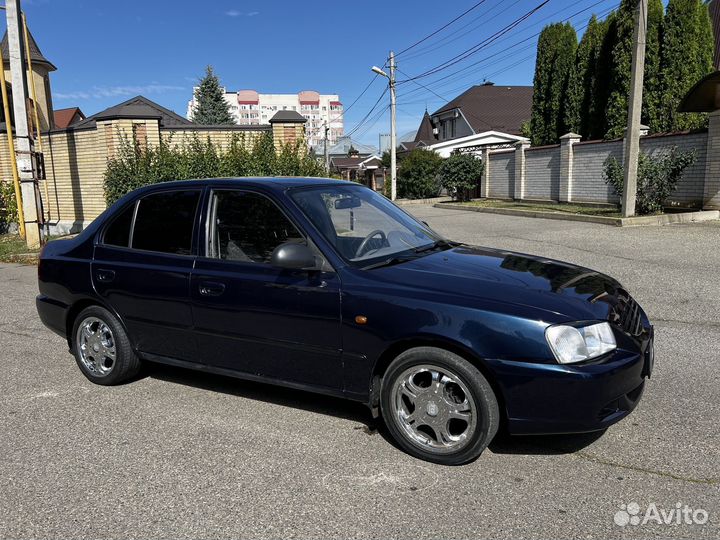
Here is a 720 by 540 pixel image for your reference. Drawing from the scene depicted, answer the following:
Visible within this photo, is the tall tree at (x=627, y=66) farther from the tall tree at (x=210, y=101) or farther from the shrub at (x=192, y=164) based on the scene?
the tall tree at (x=210, y=101)

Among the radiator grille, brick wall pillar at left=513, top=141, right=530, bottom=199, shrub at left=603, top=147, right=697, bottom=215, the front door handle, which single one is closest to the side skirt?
the front door handle

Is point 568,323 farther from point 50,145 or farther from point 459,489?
point 50,145

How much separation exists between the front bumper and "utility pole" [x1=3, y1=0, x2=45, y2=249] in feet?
42.6

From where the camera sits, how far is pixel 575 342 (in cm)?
312

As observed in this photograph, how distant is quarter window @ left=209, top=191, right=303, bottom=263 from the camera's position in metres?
3.99

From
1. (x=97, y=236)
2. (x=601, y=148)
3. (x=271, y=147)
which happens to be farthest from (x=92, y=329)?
(x=601, y=148)

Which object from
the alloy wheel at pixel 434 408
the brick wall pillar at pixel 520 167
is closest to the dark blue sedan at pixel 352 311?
the alloy wheel at pixel 434 408

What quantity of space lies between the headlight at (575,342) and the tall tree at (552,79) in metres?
25.6

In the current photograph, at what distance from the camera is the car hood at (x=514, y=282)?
3.28 meters

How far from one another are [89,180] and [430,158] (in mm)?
19242

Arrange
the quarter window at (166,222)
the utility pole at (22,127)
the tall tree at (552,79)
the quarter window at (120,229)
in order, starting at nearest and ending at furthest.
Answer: the quarter window at (166,222), the quarter window at (120,229), the utility pole at (22,127), the tall tree at (552,79)

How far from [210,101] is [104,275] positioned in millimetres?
48295

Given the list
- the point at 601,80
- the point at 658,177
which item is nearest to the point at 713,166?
the point at 658,177

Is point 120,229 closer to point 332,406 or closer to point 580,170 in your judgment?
point 332,406
